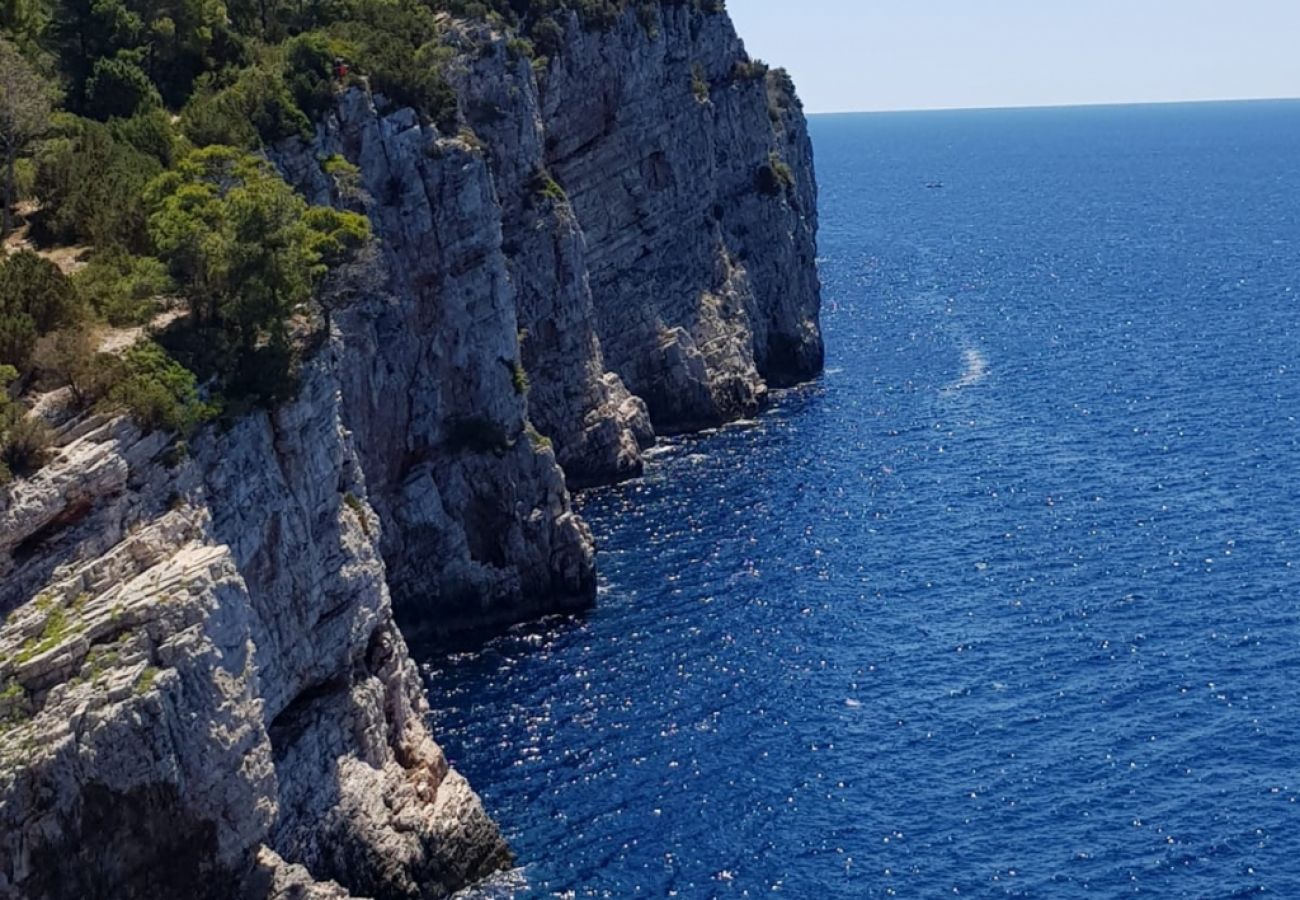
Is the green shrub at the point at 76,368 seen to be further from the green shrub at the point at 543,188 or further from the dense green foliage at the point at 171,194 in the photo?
the green shrub at the point at 543,188

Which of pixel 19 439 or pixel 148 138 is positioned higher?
pixel 148 138

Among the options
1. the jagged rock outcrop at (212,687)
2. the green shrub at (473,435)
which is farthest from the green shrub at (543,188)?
the jagged rock outcrop at (212,687)

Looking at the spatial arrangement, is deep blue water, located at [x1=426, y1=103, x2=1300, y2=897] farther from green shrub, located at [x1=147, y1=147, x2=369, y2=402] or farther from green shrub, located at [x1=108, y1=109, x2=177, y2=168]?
green shrub, located at [x1=108, y1=109, x2=177, y2=168]

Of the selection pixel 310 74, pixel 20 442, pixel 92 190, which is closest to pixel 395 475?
pixel 310 74

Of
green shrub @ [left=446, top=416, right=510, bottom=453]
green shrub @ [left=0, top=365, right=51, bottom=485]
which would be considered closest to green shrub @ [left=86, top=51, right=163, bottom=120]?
green shrub @ [left=446, top=416, right=510, bottom=453]

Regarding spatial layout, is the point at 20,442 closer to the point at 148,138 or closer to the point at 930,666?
the point at 148,138

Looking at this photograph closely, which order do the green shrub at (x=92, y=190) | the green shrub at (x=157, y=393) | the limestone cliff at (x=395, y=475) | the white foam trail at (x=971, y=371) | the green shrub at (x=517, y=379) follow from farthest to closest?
1. the white foam trail at (x=971, y=371)
2. the green shrub at (x=517, y=379)
3. the green shrub at (x=92, y=190)
4. the green shrub at (x=157, y=393)
5. the limestone cliff at (x=395, y=475)
